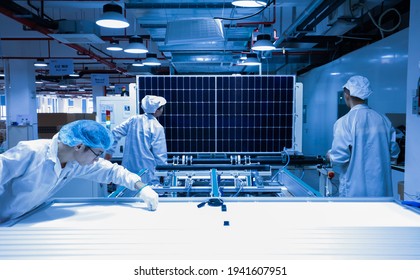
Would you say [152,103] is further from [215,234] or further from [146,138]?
[215,234]

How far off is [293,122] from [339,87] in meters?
3.77

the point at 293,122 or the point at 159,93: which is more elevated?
the point at 159,93

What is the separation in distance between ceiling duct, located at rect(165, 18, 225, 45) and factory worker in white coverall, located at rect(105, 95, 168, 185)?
104cm

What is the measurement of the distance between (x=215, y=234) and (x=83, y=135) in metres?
1.05

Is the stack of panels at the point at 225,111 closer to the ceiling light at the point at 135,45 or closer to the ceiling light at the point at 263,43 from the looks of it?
the ceiling light at the point at 263,43

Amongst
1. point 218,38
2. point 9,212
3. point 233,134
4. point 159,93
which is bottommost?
point 9,212

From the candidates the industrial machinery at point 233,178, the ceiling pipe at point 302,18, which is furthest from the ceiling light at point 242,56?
the industrial machinery at point 233,178

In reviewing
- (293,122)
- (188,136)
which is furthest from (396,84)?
(188,136)

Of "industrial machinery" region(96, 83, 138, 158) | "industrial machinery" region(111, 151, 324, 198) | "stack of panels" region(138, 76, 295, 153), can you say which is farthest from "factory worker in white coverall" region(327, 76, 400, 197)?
"industrial machinery" region(96, 83, 138, 158)

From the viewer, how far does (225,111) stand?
4.94 m

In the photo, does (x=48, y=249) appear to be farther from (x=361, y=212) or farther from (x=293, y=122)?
(x=293, y=122)

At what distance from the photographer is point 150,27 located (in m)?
6.08

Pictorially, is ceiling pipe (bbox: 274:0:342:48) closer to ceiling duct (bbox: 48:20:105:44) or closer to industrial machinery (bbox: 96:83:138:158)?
industrial machinery (bbox: 96:83:138:158)

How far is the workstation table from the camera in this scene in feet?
4.08
